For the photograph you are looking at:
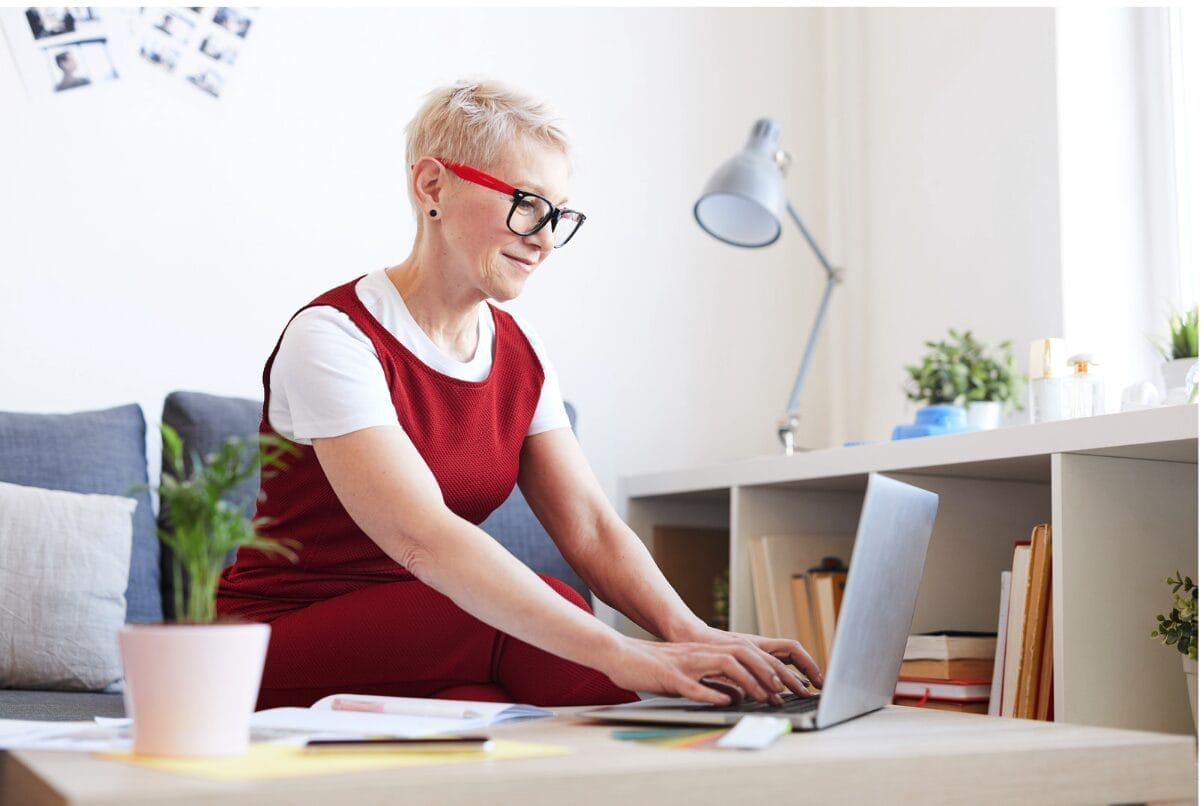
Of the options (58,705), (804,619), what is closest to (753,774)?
(58,705)

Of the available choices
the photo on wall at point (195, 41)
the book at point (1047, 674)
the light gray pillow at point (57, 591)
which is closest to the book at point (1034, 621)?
the book at point (1047, 674)

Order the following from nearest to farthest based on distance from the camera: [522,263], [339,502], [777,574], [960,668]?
[339,502] < [522,263] < [960,668] < [777,574]

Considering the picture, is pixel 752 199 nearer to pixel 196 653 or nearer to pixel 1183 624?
pixel 1183 624

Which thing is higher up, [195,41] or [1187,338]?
[195,41]

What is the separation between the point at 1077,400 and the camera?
1.91 meters

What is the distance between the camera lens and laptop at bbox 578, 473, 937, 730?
1.04 metres

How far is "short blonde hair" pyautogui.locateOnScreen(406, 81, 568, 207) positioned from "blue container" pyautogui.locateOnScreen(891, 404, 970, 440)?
902 mm

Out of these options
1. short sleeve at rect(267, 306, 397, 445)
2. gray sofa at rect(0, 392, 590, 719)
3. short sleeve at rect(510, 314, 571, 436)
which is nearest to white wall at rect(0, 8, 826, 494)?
gray sofa at rect(0, 392, 590, 719)

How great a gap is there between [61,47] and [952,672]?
6.07ft

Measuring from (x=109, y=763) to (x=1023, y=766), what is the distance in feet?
2.08

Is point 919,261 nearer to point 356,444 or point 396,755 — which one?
point 356,444

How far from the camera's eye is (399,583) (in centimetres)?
138

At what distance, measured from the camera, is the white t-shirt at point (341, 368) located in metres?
1.30

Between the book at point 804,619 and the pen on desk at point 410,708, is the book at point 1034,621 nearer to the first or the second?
the book at point 804,619
